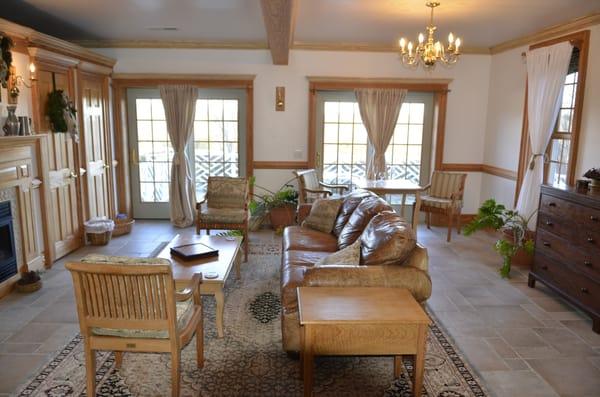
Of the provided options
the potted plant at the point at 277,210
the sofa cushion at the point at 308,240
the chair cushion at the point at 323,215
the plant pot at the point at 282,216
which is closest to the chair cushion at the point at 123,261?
the sofa cushion at the point at 308,240

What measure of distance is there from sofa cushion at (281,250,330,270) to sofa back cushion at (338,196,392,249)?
240 mm

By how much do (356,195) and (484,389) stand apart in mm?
2288

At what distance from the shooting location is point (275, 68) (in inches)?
259

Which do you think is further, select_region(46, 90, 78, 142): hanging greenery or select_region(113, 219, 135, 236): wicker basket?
select_region(113, 219, 135, 236): wicker basket

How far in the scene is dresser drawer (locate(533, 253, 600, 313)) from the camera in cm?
360

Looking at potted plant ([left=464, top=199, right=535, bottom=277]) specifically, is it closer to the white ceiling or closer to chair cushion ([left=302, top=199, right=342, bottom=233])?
chair cushion ([left=302, top=199, right=342, bottom=233])

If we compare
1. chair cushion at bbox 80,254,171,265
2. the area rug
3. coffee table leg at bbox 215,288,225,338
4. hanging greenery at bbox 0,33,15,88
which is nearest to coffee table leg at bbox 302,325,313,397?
the area rug

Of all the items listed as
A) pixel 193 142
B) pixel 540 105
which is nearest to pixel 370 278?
pixel 540 105

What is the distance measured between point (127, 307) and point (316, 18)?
12.4ft

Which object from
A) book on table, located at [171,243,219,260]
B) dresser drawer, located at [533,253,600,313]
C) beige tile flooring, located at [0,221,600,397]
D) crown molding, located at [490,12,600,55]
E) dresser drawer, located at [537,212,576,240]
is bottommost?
beige tile flooring, located at [0,221,600,397]

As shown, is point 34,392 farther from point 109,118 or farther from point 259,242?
point 109,118

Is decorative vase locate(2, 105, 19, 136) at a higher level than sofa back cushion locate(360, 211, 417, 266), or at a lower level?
higher

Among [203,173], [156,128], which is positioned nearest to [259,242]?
[203,173]

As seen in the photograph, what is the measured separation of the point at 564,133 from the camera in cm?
513
